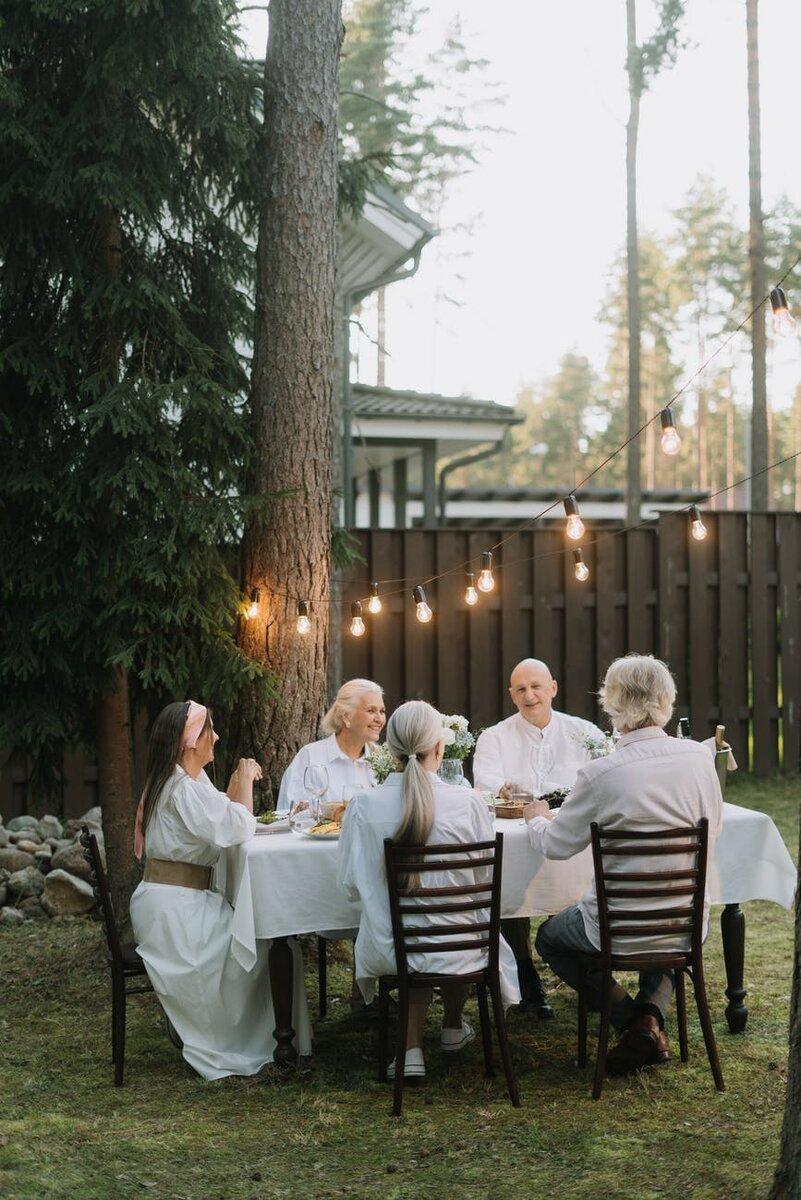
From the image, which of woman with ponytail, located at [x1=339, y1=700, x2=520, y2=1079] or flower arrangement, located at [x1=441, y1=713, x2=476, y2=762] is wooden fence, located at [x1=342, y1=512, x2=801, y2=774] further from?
woman with ponytail, located at [x1=339, y1=700, x2=520, y2=1079]

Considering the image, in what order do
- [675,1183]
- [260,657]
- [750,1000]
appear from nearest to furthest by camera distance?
[675,1183] → [750,1000] → [260,657]

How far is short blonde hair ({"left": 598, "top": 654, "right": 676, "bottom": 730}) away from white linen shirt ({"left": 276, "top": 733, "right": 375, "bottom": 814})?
1.52 m

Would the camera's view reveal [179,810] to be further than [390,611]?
No

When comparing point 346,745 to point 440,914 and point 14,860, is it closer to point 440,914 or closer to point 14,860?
point 440,914

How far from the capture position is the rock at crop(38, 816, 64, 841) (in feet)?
30.1

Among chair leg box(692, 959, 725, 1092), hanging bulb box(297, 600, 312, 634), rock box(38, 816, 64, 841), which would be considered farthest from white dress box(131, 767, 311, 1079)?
rock box(38, 816, 64, 841)

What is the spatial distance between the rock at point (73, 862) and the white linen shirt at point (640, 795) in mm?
4265

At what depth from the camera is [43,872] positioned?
857 centimetres

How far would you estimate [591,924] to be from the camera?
193 inches

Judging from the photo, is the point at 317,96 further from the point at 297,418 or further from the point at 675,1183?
the point at 675,1183

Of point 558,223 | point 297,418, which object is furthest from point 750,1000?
point 558,223

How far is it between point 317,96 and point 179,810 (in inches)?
160

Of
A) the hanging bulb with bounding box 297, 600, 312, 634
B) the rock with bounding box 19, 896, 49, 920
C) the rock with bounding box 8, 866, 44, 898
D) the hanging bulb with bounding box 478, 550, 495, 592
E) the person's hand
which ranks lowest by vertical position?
the rock with bounding box 19, 896, 49, 920

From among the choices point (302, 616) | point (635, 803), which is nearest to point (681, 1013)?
point (635, 803)
